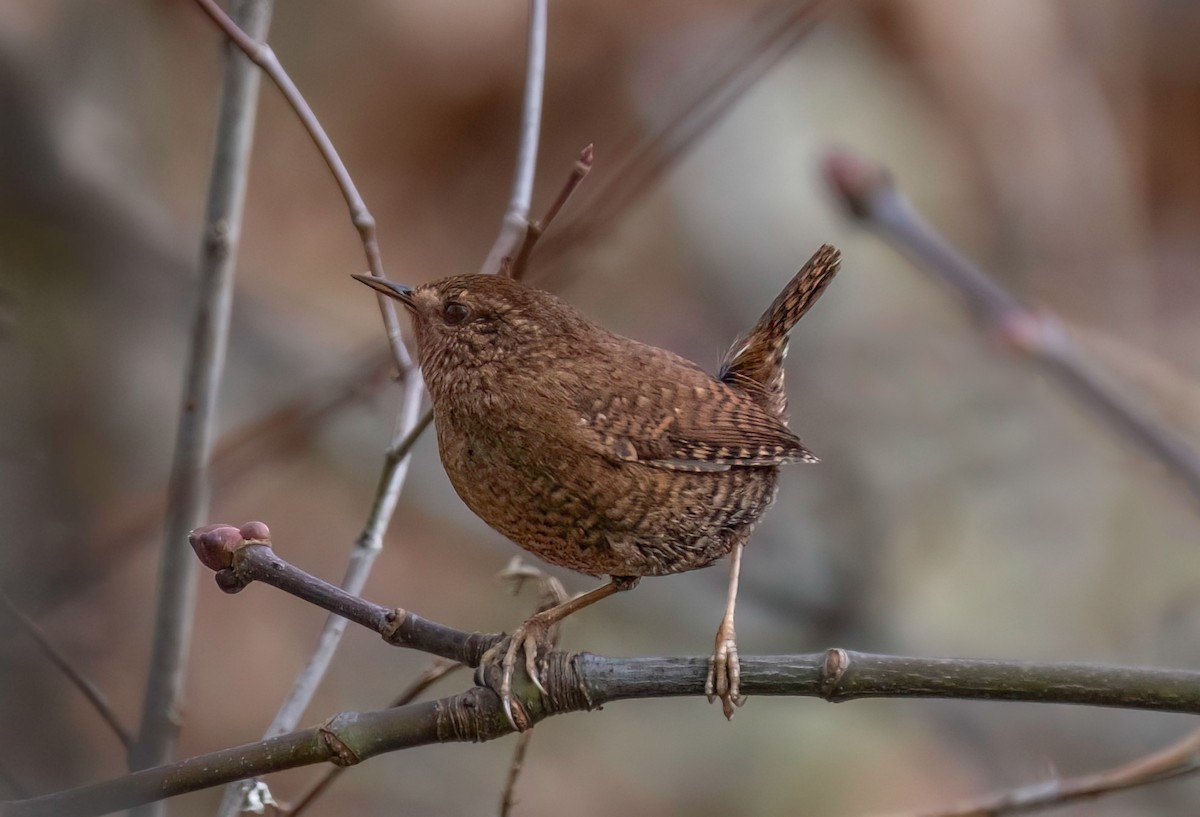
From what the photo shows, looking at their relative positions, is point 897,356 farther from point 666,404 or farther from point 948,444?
point 666,404

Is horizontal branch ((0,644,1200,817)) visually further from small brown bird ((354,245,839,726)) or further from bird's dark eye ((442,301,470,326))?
bird's dark eye ((442,301,470,326))

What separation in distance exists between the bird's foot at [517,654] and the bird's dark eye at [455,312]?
0.50m

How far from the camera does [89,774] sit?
111 inches

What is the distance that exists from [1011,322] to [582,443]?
62 cm

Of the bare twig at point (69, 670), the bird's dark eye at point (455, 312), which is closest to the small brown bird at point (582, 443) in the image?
the bird's dark eye at point (455, 312)

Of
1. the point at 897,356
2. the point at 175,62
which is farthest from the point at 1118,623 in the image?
the point at 175,62

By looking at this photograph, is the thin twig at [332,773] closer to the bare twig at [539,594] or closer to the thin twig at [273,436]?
the bare twig at [539,594]

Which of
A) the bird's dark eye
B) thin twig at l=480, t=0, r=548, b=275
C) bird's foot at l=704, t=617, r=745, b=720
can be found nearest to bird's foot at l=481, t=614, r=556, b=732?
bird's foot at l=704, t=617, r=745, b=720

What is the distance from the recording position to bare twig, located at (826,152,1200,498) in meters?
1.56

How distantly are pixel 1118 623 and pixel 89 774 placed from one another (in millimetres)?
3747

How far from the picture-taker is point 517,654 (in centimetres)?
160

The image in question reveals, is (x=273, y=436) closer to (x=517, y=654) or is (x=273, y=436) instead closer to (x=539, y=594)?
(x=539, y=594)

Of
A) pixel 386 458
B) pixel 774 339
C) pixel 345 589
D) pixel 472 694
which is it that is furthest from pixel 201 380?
pixel 774 339

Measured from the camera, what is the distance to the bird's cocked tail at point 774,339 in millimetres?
2287
